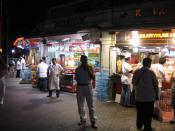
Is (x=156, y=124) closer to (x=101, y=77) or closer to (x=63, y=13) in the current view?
(x=101, y=77)

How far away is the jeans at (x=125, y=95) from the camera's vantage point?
1431 cm

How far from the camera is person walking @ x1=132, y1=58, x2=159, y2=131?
9.49 metres

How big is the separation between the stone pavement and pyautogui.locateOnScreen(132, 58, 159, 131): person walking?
91 cm

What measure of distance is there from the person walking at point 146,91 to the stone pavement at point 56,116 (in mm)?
909

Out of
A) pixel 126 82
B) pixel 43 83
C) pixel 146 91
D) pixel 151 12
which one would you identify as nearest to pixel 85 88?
pixel 146 91

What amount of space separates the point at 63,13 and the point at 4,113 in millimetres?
11334

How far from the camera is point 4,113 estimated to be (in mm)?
12742

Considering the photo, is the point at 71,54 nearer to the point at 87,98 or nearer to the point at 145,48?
the point at 145,48

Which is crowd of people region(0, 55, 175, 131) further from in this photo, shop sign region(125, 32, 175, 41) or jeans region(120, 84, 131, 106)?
jeans region(120, 84, 131, 106)

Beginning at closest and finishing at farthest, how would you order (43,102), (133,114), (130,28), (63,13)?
1. (133,114)
2. (130,28)
3. (43,102)
4. (63,13)

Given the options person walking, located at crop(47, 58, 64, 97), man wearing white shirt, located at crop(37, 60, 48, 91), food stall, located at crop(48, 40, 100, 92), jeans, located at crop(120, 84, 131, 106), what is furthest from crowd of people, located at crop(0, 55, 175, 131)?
man wearing white shirt, located at crop(37, 60, 48, 91)

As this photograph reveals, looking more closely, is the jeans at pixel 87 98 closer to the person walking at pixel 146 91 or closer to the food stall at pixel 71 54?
the person walking at pixel 146 91

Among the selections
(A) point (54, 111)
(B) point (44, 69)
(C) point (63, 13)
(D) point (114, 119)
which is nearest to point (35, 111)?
(A) point (54, 111)

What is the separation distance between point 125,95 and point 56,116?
345cm
